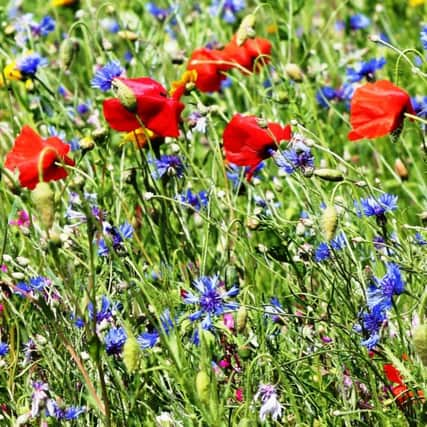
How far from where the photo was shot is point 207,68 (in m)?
2.39

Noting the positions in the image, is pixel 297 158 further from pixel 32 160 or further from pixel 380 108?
pixel 32 160

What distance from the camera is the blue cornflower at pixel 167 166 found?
2.10 metres

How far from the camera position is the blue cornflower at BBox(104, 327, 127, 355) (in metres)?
1.73

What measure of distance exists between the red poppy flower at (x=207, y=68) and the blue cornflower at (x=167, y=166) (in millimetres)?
302

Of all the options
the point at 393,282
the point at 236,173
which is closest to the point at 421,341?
the point at 393,282

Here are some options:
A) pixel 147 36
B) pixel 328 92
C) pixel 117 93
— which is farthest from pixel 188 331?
pixel 147 36

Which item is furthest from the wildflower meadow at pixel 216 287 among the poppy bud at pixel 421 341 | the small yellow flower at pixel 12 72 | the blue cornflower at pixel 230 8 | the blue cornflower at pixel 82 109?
the blue cornflower at pixel 230 8

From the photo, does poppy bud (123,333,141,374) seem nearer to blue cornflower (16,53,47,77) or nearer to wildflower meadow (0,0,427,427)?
wildflower meadow (0,0,427,427)

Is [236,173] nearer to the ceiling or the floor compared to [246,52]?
nearer to the floor

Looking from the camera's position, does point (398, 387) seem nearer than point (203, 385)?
No

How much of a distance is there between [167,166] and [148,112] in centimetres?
20

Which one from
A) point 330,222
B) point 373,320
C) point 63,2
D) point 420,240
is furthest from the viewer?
point 63,2

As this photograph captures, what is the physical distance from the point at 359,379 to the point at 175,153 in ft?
2.51

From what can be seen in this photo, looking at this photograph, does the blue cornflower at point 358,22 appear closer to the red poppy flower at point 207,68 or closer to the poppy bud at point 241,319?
the red poppy flower at point 207,68
